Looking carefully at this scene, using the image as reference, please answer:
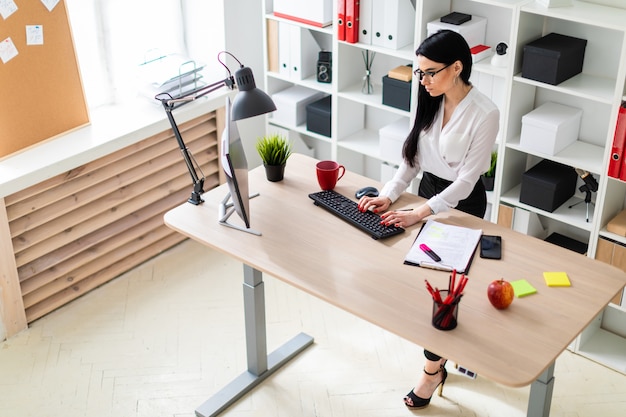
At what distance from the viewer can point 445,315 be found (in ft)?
8.35

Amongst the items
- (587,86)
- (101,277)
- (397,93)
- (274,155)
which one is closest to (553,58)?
(587,86)

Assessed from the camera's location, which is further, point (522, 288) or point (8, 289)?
point (8, 289)

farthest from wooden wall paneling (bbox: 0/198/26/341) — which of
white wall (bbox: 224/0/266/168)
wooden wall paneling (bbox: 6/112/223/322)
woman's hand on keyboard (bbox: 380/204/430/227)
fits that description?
woman's hand on keyboard (bbox: 380/204/430/227)

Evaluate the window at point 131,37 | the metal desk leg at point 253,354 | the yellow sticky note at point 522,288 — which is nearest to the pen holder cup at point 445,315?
the yellow sticky note at point 522,288

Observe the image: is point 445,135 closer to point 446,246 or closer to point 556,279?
point 446,246

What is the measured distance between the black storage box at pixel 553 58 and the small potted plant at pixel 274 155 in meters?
1.18

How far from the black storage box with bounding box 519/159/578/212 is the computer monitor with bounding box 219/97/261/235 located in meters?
1.49

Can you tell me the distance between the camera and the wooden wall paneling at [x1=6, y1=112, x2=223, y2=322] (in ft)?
13.4

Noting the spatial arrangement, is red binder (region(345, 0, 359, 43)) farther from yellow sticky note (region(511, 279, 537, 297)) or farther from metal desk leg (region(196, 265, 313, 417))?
yellow sticky note (region(511, 279, 537, 297))

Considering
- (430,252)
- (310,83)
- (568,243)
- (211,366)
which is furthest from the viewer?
(310,83)

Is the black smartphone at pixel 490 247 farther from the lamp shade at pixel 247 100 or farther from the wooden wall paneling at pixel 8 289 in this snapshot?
the wooden wall paneling at pixel 8 289

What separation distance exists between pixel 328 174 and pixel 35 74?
1.74m

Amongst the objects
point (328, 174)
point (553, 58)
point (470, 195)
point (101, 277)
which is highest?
point (553, 58)

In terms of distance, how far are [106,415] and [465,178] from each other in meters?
1.92
